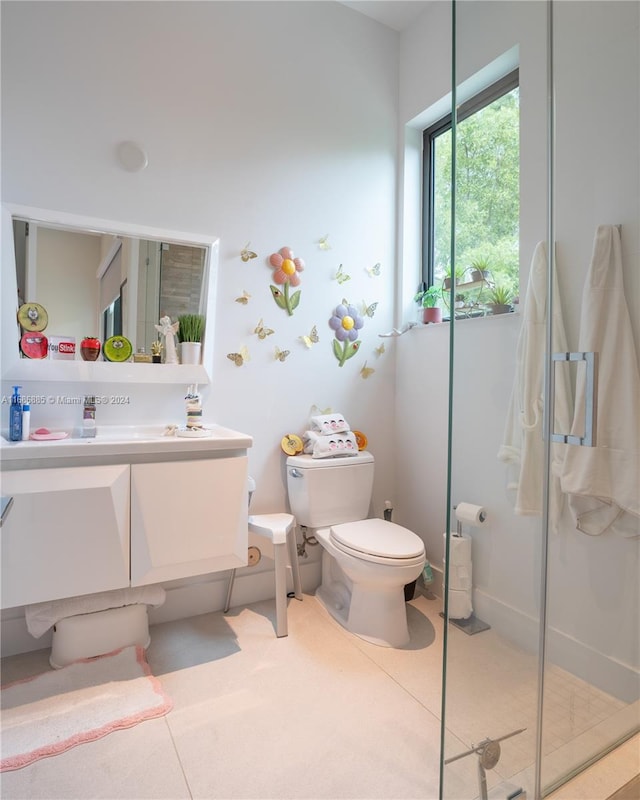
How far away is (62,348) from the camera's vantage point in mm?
1928

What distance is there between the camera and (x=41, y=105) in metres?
1.89

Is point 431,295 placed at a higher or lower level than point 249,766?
higher

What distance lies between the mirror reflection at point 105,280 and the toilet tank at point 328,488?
0.90 meters

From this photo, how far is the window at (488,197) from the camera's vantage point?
116 centimetres

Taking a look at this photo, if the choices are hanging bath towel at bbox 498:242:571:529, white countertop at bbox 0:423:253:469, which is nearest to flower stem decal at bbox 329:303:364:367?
white countertop at bbox 0:423:253:469

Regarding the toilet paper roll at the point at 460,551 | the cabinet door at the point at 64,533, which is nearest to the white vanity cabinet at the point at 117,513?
the cabinet door at the point at 64,533

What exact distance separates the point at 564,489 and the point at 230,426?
150 cm

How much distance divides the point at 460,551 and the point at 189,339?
150 centimetres

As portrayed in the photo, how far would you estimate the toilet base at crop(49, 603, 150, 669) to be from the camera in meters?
1.80

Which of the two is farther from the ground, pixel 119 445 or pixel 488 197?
pixel 488 197

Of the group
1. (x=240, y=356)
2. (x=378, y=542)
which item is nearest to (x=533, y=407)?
(x=378, y=542)

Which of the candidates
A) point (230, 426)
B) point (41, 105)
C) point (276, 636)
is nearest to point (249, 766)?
point (276, 636)

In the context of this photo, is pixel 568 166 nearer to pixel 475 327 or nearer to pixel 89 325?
pixel 475 327

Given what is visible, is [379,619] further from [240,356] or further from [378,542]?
[240,356]
